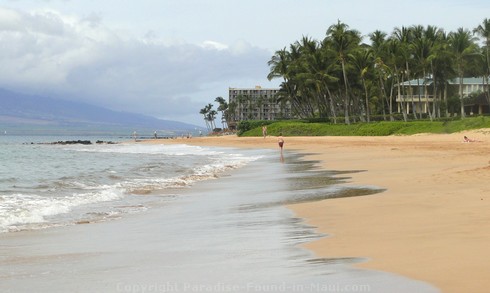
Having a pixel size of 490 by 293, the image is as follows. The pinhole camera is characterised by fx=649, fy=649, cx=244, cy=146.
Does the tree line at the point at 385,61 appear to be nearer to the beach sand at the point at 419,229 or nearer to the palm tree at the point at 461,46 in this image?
the palm tree at the point at 461,46

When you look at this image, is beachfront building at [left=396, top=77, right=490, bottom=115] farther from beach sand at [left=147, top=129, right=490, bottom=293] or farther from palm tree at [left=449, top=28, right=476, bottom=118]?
beach sand at [left=147, top=129, right=490, bottom=293]

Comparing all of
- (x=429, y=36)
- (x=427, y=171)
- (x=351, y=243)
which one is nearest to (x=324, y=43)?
(x=429, y=36)

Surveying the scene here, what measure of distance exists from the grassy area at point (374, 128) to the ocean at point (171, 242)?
3640 centimetres

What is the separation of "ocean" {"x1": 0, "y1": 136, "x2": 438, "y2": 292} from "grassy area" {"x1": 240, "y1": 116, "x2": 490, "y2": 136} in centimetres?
3640

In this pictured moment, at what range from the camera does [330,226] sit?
938cm

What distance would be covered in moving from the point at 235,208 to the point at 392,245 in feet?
20.4

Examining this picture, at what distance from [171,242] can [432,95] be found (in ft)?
272

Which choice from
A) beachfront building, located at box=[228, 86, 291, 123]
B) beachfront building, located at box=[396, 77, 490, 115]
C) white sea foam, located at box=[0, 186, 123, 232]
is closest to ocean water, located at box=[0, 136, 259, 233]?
white sea foam, located at box=[0, 186, 123, 232]

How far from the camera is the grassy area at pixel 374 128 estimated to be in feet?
171

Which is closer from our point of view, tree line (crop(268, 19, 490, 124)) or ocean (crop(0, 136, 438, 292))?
ocean (crop(0, 136, 438, 292))

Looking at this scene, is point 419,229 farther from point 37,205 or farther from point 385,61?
point 385,61

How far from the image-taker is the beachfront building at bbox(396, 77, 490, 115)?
82.2 m

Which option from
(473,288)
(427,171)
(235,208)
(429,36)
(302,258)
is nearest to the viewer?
(473,288)

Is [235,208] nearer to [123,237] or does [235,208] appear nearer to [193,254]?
[123,237]
